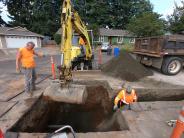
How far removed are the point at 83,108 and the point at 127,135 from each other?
9.14ft

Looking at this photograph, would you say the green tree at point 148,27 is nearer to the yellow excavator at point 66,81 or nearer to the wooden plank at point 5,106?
the yellow excavator at point 66,81

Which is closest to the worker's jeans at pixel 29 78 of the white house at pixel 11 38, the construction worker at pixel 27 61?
the construction worker at pixel 27 61

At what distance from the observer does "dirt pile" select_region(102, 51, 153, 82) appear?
8.74m

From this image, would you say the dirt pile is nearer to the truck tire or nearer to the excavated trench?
the truck tire

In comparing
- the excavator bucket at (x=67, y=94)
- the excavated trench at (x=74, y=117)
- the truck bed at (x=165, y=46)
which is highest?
the truck bed at (x=165, y=46)

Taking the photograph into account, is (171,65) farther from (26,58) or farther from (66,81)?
(26,58)

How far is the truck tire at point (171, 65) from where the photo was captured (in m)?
9.02

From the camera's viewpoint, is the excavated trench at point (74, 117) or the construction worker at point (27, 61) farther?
the construction worker at point (27, 61)

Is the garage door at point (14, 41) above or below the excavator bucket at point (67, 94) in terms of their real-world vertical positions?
above

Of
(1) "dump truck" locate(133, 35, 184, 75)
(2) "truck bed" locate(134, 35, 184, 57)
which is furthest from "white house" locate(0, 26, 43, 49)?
(2) "truck bed" locate(134, 35, 184, 57)

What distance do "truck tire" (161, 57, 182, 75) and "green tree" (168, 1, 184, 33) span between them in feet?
56.1

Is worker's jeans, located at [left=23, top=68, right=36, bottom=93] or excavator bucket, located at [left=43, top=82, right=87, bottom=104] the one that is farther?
worker's jeans, located at [left=23, top=68, right=36, bottom=93]

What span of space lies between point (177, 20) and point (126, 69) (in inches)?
824

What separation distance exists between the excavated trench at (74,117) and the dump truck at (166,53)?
3799mm
